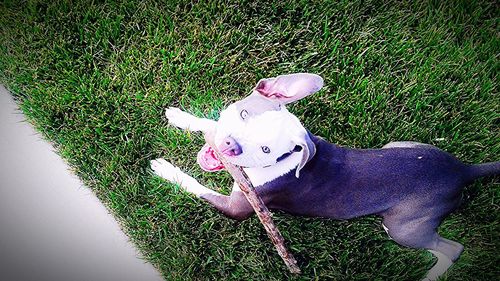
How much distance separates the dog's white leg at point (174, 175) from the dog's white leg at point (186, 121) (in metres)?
0.28

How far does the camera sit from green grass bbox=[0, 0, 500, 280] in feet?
12.5

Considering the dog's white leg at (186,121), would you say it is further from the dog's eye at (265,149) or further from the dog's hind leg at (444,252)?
the dog's hind leg at (444,252)

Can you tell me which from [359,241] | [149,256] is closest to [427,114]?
[359,241]

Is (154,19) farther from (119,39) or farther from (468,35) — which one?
(468,35)

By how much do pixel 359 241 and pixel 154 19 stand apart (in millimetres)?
2159

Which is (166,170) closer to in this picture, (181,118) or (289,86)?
(181,118)

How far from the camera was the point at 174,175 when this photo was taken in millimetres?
3779

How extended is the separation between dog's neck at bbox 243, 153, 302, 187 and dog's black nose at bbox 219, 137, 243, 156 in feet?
0.98

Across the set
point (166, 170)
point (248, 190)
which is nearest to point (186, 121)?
point (166, 170)

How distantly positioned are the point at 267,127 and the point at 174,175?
1.12 m

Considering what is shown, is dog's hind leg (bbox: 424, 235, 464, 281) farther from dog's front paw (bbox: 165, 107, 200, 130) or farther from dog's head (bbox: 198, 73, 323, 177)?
dog's front paw (bbox: 165, 107, 200, 130)

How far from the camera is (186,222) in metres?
3.80

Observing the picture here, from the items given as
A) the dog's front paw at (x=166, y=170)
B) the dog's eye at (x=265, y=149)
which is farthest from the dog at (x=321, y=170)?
the dog's front paw at (x=166, y=170)

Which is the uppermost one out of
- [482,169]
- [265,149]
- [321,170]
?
[265,149]
